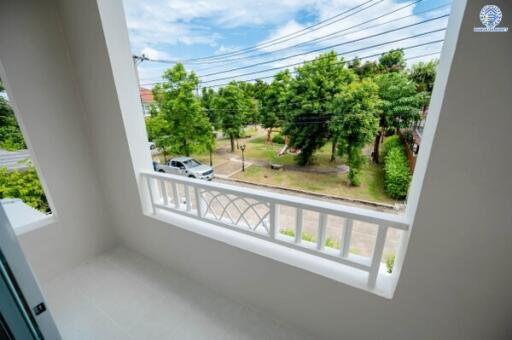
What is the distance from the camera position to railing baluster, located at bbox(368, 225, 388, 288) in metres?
1.03

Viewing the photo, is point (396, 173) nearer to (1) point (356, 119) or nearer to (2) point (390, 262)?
(1) point (356, 119)

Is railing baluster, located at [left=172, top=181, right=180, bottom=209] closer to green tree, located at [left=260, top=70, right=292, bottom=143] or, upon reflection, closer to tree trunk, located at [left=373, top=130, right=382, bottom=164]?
green tree, located at [left=260, top=70, right=292, bottom=143]

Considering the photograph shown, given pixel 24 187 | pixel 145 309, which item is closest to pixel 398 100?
pixel 145 309

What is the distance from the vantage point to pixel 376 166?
0.98 m

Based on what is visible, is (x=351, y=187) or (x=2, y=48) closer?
(x=351, y=187)

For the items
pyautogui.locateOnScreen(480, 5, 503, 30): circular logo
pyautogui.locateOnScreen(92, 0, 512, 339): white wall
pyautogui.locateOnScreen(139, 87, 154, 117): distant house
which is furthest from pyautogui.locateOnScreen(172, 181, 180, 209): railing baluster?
pyautogui.locateOnScreen(480, 5, 503, 30): circular logo

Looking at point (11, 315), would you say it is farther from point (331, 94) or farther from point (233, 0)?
point (233, 0)

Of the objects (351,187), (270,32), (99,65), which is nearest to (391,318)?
(351,187)

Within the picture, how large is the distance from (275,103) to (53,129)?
1.75 m

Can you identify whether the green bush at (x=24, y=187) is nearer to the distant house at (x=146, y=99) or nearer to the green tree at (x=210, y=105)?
the distant house at (x=146, y=99)

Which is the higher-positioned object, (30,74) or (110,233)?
(30,74)

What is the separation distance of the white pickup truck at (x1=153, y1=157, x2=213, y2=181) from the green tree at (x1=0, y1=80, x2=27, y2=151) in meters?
1.03

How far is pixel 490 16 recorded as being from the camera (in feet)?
2.14

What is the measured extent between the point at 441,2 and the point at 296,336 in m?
1.87
